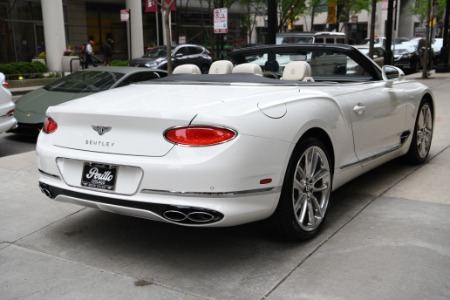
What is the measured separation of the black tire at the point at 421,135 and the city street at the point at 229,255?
0.88 meters

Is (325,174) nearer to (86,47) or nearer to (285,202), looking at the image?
(285,202)

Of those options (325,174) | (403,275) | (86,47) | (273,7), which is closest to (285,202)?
(325,174)

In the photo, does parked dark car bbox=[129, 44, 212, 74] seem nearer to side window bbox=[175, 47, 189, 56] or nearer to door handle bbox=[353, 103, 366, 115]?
side window bbox=[175, 47, 189, 56]

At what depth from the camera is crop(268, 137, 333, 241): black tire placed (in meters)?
3.53

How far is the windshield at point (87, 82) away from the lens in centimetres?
896

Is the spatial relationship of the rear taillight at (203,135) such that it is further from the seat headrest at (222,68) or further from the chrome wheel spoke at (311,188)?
the seat headrest at (222,68)

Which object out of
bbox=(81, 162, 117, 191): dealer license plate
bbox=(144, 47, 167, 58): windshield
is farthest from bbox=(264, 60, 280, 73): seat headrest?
bbox=(144, 47, 167, 58): windshield

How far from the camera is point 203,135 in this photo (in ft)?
10.3

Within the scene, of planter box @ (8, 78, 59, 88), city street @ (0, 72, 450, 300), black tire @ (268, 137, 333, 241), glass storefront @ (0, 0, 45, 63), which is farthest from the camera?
glass storefront @ (0, 0, 45, 63)

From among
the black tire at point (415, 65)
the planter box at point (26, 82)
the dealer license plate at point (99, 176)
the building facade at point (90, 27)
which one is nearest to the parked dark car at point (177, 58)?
the building facade at point (90, 27)

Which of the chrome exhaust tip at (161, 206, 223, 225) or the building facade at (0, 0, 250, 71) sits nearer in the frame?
the chrome exhaust tip at (161, 206, 223, 225)

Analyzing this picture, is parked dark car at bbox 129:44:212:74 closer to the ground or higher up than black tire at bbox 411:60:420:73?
higher up

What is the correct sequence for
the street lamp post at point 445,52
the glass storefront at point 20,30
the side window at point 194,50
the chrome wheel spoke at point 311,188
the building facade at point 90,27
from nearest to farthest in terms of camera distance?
the chrome wheel spoke at point 311,188, the street lamp post at point 445,52, the side window at point 194,50, the building facade at point 90,27, the glass storefront at point 20,30

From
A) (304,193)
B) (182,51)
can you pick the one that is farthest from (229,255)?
(182,51)
